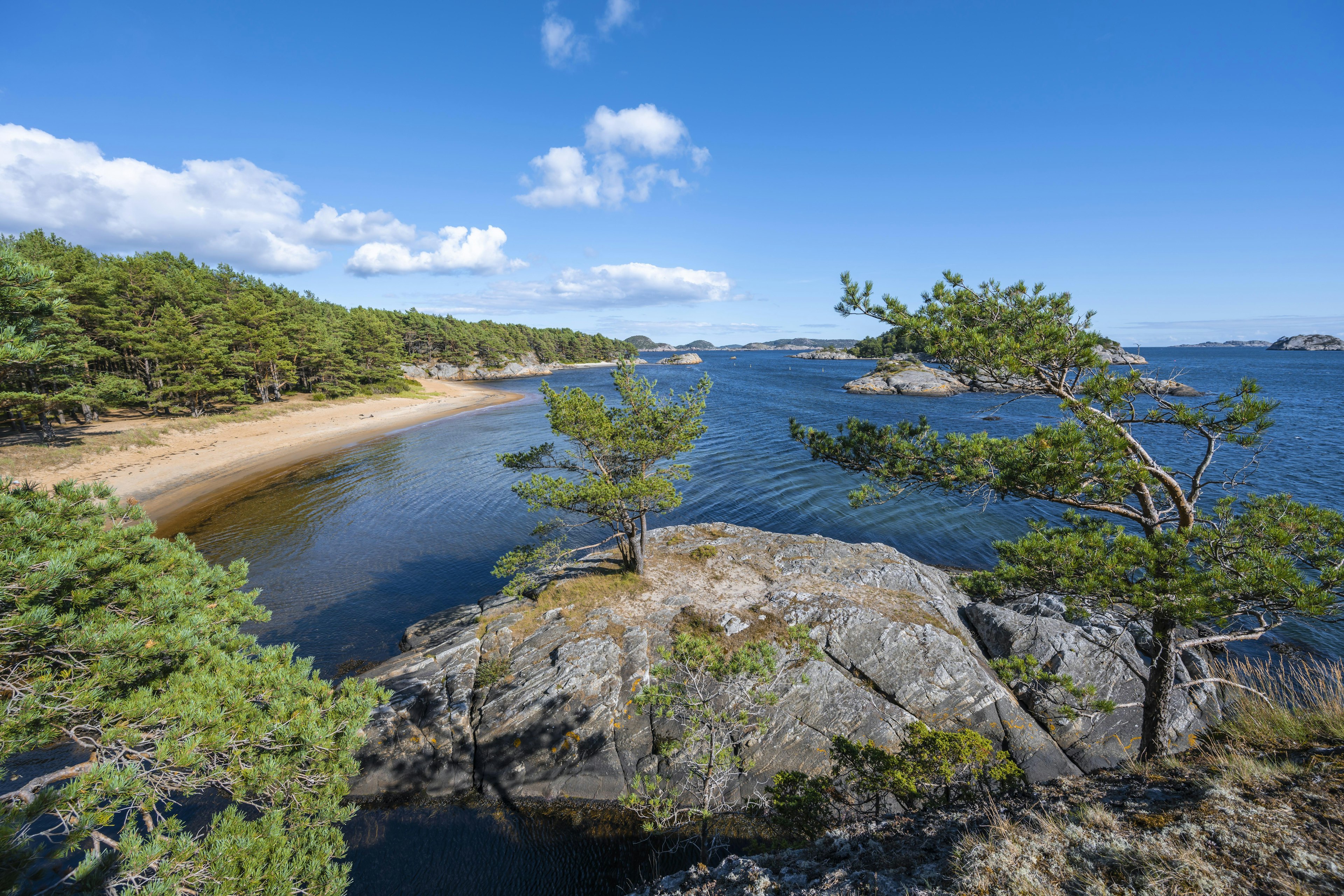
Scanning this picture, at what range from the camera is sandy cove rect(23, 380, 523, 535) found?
103 ft

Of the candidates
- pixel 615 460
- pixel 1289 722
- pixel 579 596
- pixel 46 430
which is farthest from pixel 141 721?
pixel 46 430

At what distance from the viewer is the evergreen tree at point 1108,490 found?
7.09 m

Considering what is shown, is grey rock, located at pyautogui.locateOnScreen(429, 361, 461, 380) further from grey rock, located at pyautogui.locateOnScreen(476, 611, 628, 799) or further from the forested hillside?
grey rock, located at pyautogui.locateOnScreen(476, 611, 628, 799)

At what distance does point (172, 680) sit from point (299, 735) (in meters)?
1.48

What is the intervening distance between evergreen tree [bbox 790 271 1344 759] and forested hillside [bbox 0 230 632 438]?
987 centimetres

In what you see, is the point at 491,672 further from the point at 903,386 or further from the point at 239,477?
the point at 903,386

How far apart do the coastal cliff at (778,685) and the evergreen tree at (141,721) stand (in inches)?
262

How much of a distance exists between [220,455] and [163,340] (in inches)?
532

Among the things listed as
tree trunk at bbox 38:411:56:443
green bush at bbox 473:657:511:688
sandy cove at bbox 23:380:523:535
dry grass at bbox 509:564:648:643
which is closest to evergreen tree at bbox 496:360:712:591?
dry grass at bbox 509:564:648:643

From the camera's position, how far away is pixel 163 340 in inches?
1698

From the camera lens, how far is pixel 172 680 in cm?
543

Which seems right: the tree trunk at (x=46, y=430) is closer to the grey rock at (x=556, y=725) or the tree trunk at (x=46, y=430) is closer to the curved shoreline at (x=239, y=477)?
the curved shoreline at (x=239, y=477)

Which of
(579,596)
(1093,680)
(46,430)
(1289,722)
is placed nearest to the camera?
(1289,722)

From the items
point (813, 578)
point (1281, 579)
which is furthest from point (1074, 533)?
point (813, 578)
